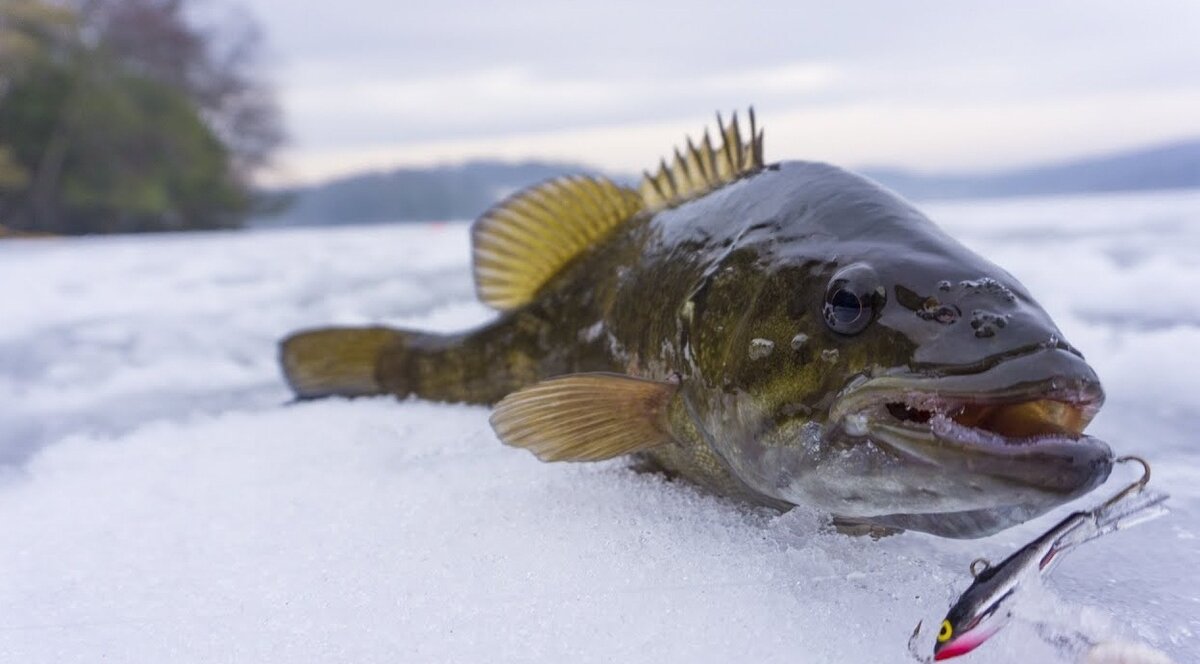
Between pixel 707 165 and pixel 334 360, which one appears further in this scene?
pixel 334 360

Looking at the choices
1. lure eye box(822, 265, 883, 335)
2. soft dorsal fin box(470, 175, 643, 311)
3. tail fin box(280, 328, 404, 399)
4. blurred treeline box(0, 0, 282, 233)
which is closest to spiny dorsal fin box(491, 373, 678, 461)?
lure eye box(822, 265, 883, 335)

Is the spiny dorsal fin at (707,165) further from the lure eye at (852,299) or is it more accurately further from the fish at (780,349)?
the lure eye at (852,299)

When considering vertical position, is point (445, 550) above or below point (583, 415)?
below

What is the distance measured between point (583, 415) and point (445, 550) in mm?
383

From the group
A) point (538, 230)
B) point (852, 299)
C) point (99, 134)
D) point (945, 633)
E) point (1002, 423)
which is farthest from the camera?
point (99, 134)

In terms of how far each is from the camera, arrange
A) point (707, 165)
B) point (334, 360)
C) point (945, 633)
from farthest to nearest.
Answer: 1. point (334, 360)
2. point (707, 165)
3. point (945, 633)

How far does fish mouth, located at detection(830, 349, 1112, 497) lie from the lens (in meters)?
1.03

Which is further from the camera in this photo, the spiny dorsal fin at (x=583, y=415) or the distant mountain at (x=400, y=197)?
the distant mountain at (x=400, y=197)

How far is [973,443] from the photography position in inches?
41.8

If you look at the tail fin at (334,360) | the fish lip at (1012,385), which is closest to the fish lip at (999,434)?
the fish lip at (1012,385)

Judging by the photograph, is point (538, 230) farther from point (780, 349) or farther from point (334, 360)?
point (780, 349)

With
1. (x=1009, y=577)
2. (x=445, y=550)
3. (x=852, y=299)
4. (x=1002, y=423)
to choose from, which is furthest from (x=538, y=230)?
(x=1009, y=577)

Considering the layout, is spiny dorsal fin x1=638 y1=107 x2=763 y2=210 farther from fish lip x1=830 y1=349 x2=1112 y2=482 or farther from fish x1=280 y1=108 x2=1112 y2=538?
fish lip x1=830 y1=349 x2=1112 y2=482

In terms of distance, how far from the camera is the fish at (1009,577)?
1.05 metres
